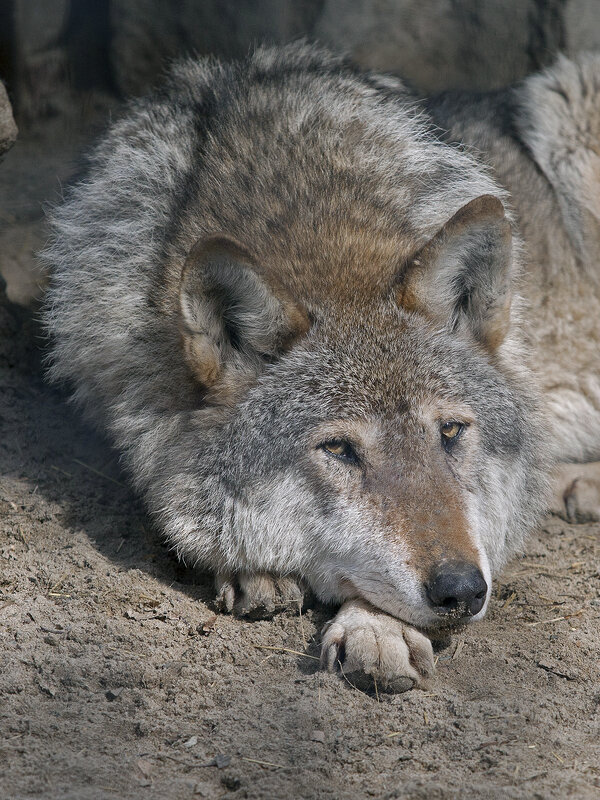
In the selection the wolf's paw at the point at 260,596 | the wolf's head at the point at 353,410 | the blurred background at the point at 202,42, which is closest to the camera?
the wolf's head at the point at 353,410

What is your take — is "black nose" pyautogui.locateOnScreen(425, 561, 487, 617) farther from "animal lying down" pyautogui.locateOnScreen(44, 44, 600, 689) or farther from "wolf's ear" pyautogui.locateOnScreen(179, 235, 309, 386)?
"wolf's ear" pyautogui.locateOnScreen(179, 235, 309, 386)

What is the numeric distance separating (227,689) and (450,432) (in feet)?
4.79

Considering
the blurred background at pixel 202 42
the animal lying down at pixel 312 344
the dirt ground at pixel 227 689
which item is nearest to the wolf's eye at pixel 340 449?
the animal lying down at pixel 312 344

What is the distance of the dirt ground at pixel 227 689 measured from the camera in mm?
2969

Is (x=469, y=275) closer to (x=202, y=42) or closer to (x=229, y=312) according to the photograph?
(x=229, y=312)

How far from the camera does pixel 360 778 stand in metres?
3.01

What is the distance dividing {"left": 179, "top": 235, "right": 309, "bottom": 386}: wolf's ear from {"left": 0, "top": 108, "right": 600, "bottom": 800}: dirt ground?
1178mm

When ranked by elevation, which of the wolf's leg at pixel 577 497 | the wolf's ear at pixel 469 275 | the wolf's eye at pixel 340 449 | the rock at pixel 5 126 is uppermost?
the rock at pixel 5 126

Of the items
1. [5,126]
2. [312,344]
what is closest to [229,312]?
[312,344]

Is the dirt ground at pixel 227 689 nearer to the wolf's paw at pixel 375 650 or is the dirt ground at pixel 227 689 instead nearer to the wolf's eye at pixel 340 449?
the wolf's paw at pixel 375 650

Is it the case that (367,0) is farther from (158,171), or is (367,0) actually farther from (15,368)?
(15,368)

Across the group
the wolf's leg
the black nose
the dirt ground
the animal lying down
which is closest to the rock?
the animal lying down

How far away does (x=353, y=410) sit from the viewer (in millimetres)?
3660

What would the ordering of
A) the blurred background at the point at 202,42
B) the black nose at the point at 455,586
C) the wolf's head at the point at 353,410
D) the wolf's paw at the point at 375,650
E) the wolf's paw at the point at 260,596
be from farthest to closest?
the blurred background at the point at 202,42 → the wolf's paw at the point at 260,596 → the wolf's head at the point at 353,410 → the wolf's paw at the point at 375,650 → the black nose at the point at 455,586
